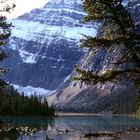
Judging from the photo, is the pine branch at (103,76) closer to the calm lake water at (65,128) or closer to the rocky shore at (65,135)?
the rocky shore at (65,135)

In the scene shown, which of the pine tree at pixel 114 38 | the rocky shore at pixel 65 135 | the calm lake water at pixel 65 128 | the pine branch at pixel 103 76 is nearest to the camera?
the pine tree at pixel 114 38

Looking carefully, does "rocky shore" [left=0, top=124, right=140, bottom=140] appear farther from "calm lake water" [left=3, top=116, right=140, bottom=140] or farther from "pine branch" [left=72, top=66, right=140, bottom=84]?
"pine branch" [left=72, top=66, right=140, bottom=84]

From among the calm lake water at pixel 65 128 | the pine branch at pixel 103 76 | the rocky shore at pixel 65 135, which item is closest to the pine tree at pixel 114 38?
the pine branch at pixel 103 76

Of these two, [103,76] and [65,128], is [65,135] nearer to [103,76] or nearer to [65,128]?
[65,128]

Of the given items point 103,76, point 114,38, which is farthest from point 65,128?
point 114,38

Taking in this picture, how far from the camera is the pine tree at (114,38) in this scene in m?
25.7

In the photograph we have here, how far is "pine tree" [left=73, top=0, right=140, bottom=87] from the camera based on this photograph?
25.7 metres

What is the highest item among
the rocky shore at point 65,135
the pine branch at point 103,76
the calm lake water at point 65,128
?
the pine branch at point 103,76

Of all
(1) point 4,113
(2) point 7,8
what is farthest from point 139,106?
(1) point 4,113

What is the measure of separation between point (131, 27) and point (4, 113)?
168 metres

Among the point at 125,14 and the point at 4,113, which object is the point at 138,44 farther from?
the point at 4,113

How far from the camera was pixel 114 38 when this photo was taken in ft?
85.4

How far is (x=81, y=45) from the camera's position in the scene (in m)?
27.0

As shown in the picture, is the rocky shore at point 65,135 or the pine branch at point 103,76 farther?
the rocky shore at point 65,135
